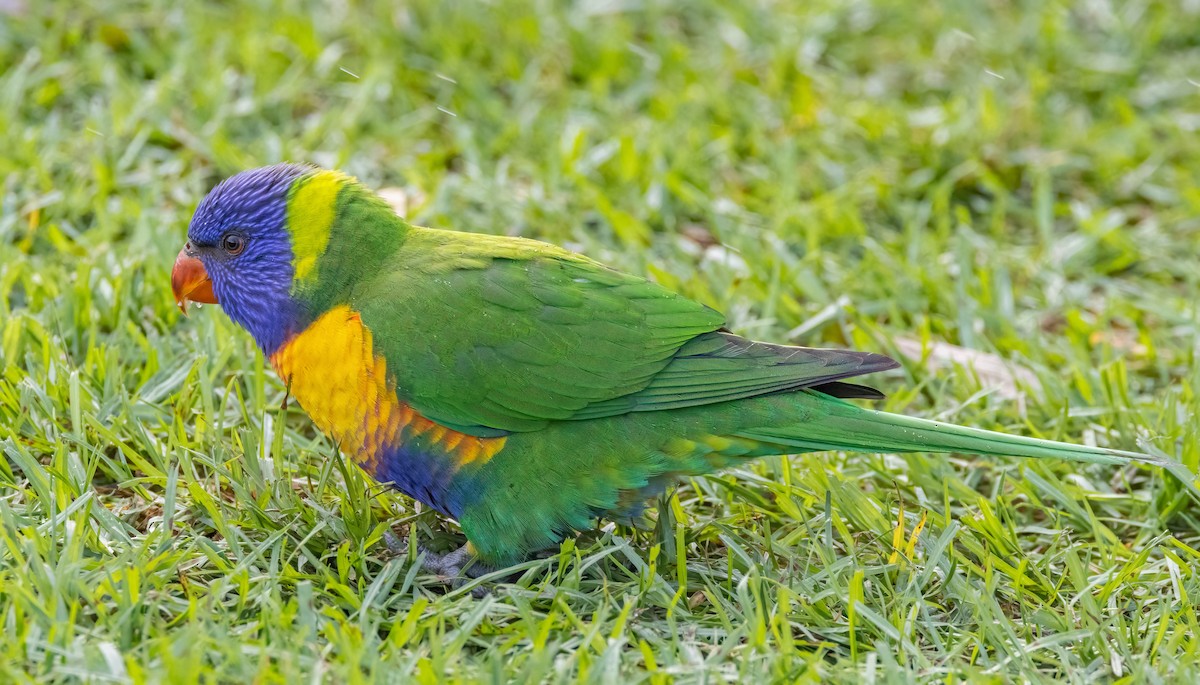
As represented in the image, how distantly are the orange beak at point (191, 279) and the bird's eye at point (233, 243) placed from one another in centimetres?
10

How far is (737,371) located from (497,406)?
1.88ft

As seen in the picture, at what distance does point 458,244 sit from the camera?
10.4ft

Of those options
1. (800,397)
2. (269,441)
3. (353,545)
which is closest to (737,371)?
(800,397)

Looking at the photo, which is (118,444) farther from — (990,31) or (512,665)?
(990,31)

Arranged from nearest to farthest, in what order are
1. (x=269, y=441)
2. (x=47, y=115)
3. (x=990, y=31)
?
(x=269, y=441) → (x=47, y=115) → (x=990, y=31)

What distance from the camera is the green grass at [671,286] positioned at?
9.05 ft

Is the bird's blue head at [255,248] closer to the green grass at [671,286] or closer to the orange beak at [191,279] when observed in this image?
the orange beak at [191,279]

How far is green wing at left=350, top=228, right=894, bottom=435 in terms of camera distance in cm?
293

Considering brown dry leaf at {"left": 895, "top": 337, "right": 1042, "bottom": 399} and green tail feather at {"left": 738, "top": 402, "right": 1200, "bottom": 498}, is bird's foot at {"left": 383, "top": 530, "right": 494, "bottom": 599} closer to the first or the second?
green tail feather at {"left": 738, "top": 402, "right": 1200, "bottom": 498}

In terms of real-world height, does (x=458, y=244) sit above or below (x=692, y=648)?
above

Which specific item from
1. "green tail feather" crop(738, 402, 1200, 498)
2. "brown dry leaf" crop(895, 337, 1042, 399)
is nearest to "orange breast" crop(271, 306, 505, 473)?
"green tail feather" crop(738, 402, 1200, 498)

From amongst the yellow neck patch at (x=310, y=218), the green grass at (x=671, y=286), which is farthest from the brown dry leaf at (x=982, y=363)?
the yellow neck patch at (x=310, y=218)

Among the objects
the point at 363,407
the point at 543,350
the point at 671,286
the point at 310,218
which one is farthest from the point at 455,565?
the point at 671,286

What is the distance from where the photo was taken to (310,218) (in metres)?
3.13
